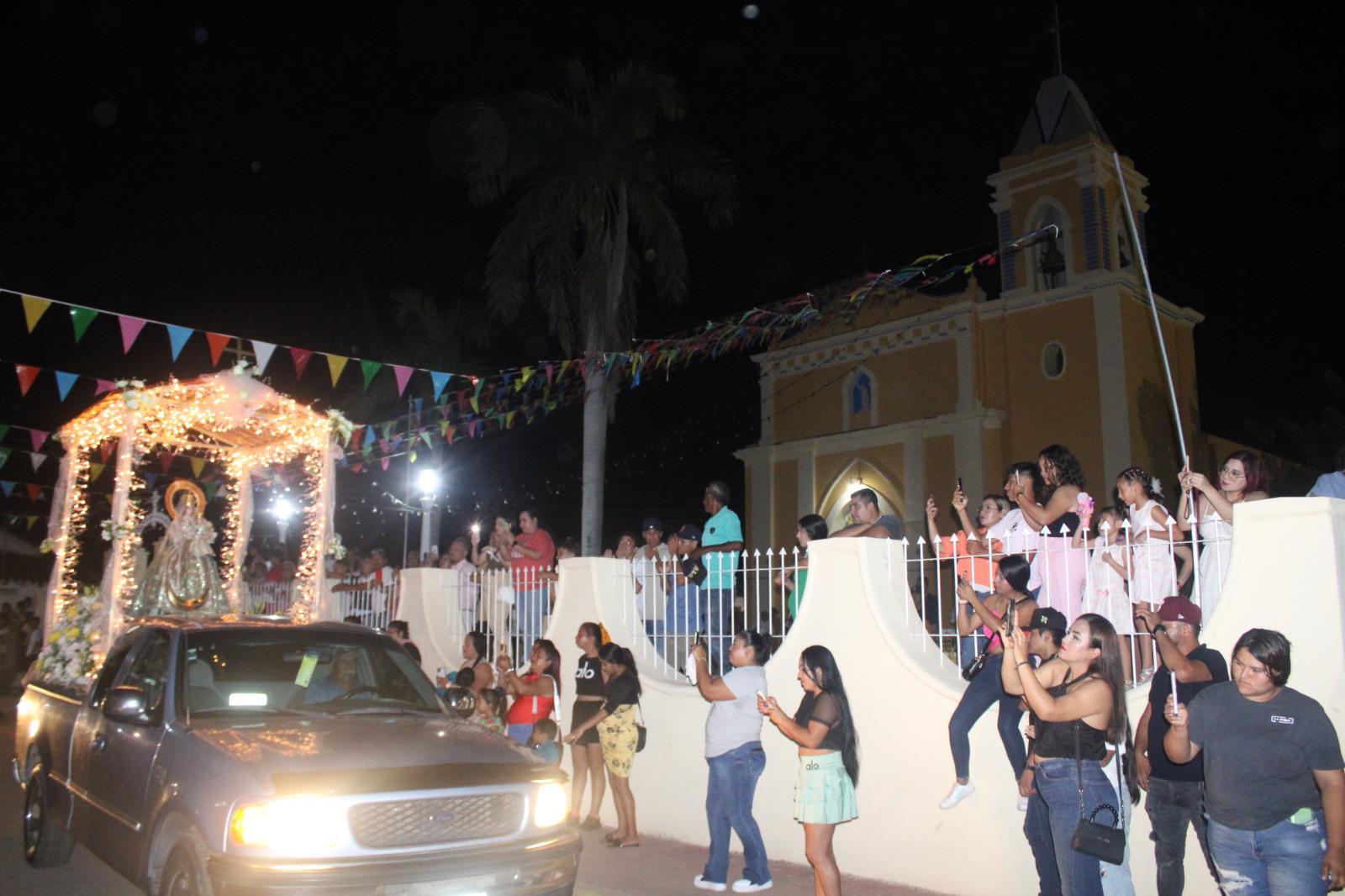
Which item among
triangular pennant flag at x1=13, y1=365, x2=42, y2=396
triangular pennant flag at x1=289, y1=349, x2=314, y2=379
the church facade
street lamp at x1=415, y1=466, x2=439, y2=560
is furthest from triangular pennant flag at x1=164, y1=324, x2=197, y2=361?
the church facade

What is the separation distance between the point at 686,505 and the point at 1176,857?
1232 inches

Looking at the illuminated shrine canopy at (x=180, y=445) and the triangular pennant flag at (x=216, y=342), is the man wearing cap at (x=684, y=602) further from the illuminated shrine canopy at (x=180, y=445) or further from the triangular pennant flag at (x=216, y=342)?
the triangular pennant flag at (x=216, y=342)

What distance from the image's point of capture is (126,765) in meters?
5.52

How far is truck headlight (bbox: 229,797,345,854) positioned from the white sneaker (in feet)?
12.0

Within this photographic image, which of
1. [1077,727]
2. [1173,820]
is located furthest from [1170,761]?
[1077,727]

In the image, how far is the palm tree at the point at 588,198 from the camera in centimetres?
1702

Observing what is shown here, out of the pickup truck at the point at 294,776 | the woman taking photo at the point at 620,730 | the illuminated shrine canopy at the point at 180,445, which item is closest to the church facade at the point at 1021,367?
the illuminated shrine canopy at the point at 180,445

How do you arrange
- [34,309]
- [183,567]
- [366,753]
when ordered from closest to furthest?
[366,753] < [34,309] < [183,567]

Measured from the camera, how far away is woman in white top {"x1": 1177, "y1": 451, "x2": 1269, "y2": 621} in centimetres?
574

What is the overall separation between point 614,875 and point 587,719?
1.32m

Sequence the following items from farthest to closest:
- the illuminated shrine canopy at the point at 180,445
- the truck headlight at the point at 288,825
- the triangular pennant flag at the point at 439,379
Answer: the triangular pennant flag at the point at 439,379 < the illuminated shrine canopy at the point at 180,445 < the truck headlight at the point at 288,825

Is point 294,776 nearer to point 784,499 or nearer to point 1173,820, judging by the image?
point 1173,820

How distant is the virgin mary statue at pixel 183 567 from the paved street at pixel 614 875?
3.63m

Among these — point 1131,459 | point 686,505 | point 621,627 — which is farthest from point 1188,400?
point 621,627
